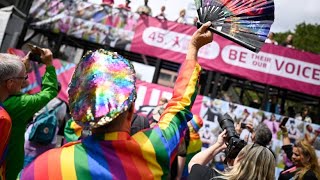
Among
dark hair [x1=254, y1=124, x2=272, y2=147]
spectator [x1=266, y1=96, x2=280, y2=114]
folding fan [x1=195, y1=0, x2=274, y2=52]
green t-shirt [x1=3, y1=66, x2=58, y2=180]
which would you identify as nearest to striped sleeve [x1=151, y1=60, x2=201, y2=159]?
folding fan [x1=195, y1=0, x2=274, y2=52]

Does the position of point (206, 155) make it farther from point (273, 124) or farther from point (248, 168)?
point (273, 124)

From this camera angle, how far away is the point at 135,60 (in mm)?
11086

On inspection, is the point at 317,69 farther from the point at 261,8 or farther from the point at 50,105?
the point at 261,8

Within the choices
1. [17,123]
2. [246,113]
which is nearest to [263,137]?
[17,123]

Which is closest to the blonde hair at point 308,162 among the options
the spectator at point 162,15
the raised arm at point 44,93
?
the raised arm at point 44,93

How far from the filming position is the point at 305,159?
11.7 ft

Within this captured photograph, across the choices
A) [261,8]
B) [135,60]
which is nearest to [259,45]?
[261,8]

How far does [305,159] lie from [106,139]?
295 cm

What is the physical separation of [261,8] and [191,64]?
0.52 m

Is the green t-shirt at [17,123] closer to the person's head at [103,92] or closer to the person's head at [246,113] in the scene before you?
→ the person's head at [103,92]

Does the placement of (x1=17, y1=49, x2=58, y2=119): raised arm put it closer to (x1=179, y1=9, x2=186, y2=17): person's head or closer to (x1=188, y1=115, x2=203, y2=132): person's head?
(x1=188, y1=115, x2=203, y2=132): person's head

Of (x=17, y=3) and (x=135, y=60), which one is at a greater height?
(x=17, y=3)

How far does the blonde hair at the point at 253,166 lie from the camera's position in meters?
2.23

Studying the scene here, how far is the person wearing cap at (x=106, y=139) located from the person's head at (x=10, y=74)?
853mm
